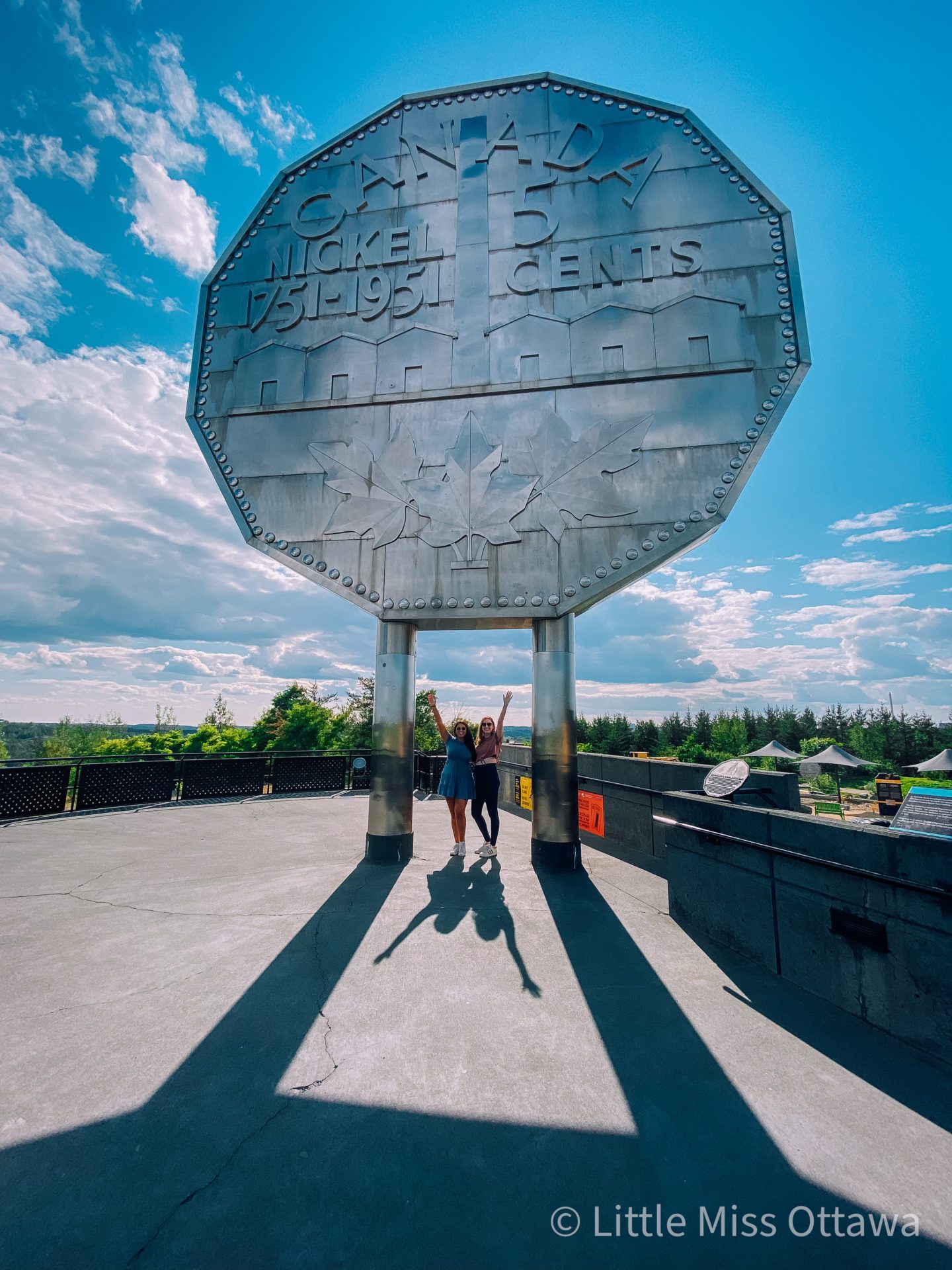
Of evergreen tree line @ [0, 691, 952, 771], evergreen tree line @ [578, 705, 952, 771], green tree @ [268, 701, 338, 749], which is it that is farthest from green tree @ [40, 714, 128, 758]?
evergreen tree line @ [578, 705, 952, 771]

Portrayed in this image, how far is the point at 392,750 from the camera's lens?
7.15 metres

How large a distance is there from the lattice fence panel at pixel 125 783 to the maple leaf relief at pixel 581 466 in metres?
11.1

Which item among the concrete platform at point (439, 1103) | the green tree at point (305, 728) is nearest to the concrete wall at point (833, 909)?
the concrete platform at point (439, 1103)

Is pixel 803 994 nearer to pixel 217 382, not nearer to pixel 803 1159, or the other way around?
pixel 803 1159

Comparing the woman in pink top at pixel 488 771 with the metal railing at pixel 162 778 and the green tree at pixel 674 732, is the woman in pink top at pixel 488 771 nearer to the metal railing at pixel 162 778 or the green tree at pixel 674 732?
the metal railing at pixel 162 778

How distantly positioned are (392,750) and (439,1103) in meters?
4.65

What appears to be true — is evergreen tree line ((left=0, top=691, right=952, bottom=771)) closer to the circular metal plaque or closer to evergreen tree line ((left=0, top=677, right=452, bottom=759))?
evergreen tree line ((left=0, top=677, right=452, bottom=759))

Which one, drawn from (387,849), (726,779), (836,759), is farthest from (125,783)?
(836,759)

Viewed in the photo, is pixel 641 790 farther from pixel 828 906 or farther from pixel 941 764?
pixel 941 764

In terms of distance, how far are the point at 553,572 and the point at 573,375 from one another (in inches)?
107

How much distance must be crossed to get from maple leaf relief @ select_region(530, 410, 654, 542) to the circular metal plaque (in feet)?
10.7

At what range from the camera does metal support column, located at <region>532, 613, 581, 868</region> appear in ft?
22.3

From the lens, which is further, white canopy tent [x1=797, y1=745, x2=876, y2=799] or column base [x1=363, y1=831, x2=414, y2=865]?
white canopy tent [x1=797, y1=745, x2=876, y2=799]

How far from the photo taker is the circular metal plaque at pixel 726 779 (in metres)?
5.08
